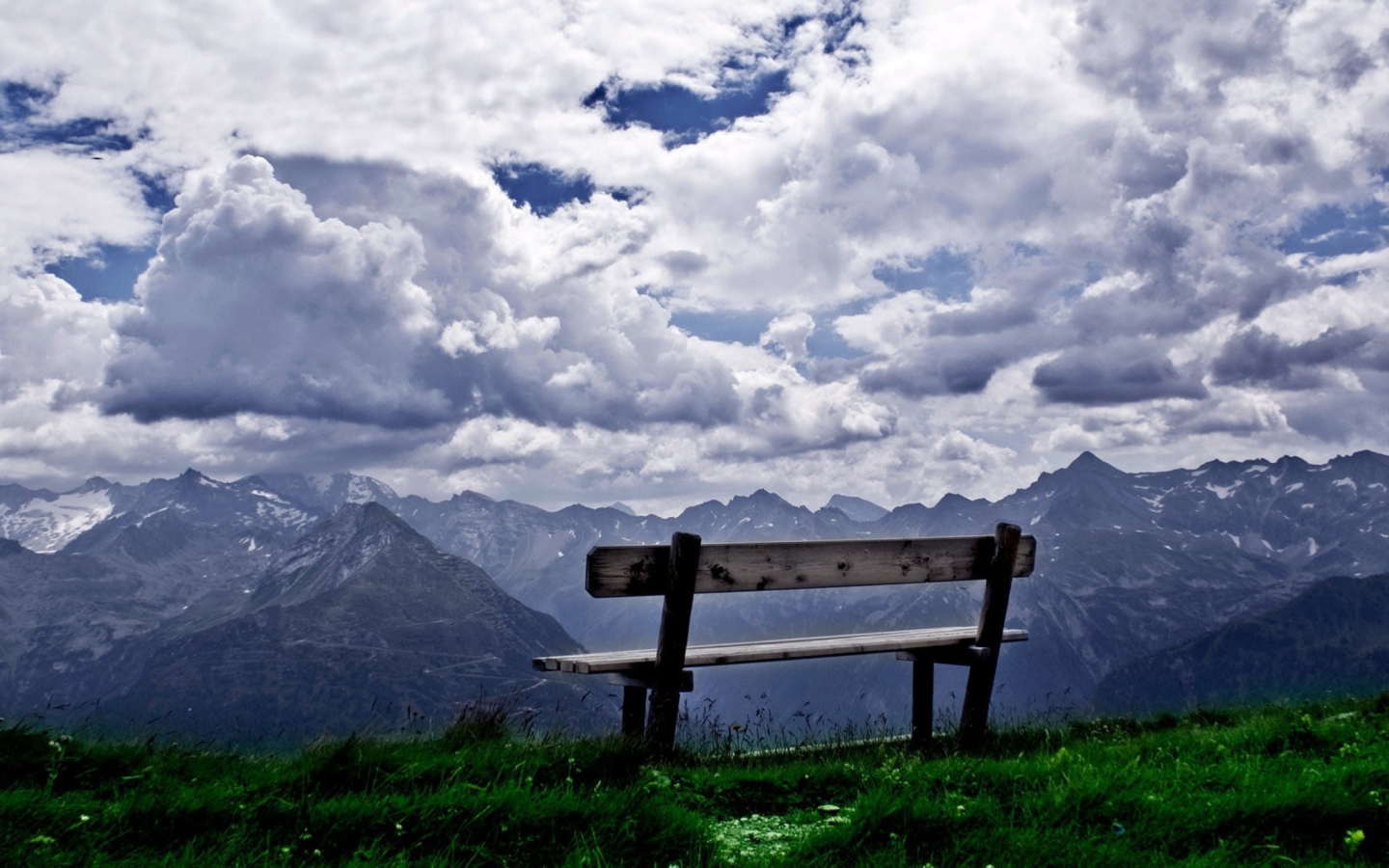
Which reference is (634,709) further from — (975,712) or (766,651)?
(975,712)

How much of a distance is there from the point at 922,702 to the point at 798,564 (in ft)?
8.04

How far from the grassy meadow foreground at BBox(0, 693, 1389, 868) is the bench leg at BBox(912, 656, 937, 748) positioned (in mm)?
2586

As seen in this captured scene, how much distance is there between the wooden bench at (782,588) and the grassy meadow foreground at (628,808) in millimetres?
1477

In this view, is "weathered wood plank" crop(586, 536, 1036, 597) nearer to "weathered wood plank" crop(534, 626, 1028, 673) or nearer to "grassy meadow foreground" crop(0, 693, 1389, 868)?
"weathered wood plank" crop(534, 626, 1028, 673)

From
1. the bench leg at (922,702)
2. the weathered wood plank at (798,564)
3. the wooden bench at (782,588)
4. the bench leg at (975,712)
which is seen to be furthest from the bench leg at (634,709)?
the bench leg at (975,712)

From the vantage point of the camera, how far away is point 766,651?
874 cm

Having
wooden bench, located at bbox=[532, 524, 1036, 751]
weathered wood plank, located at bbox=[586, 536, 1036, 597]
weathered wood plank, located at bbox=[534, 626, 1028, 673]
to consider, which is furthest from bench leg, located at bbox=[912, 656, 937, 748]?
weathered wood plank, located at bbox=[586, 536, 1036, 597]

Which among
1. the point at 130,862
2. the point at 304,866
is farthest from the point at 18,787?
the point at 304,866

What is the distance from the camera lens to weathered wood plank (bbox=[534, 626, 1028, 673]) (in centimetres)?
807

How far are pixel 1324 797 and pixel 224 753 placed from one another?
6781 mm

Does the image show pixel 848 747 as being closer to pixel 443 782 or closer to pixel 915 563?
pixel 915 563

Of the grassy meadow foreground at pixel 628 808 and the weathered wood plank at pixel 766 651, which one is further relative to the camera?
the weathered wood plank at pixel 766 651

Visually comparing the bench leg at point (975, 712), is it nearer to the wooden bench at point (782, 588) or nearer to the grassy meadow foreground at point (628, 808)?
the wooden bench at point (782, 588)

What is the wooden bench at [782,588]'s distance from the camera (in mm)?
7836
